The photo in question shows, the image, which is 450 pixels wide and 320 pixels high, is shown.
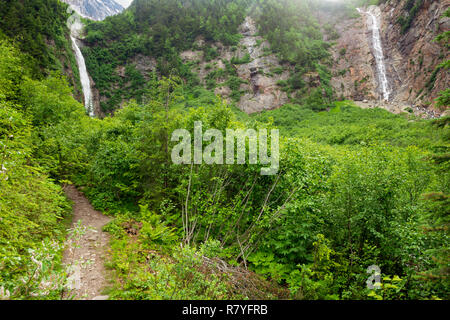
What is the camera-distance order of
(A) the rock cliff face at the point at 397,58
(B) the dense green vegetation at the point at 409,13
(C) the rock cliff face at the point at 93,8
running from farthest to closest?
1. (C) the rock cliff face at the point at 93,8
2. (B) the dense green vegetation at the point at 409,13
3. (A) the rock cliff face at the point at 397,58

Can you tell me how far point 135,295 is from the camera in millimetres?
5402

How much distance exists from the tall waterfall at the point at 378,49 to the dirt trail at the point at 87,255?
55499 mm

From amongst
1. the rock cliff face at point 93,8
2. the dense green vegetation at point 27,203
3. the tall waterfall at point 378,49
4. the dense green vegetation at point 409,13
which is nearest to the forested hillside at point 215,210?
the dense green vegetation at point 27,203

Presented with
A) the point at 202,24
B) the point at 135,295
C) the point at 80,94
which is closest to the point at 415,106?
the point at 135,295

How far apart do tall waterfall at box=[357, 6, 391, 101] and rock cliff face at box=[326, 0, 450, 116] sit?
74 centimetres

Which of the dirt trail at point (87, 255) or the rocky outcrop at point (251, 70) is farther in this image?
the rocky outcrop at point (251, 70)

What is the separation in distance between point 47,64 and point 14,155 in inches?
1502

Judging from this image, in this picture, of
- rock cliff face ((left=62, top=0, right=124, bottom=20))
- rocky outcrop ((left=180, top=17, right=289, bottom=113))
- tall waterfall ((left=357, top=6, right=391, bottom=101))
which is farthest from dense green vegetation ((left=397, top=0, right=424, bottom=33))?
rock cliff face ((left=62, top=0, right=124, bottom=20))

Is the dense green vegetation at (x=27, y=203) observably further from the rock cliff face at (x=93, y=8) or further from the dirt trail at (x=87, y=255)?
the rock cliff face at (x=93, y=8)

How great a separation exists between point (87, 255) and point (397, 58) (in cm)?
6270

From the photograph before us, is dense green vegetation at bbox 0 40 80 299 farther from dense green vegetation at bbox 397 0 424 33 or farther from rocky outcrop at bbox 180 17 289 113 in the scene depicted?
dense green vegetation at bbox 397 0 424 33

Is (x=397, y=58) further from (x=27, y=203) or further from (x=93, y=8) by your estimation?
(x=93, y=8)

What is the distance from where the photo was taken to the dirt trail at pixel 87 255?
14.4 feet
